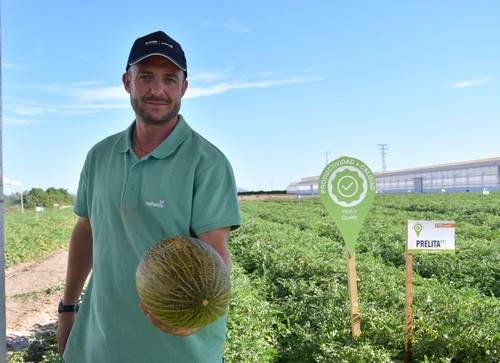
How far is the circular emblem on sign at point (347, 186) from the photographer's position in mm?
4812

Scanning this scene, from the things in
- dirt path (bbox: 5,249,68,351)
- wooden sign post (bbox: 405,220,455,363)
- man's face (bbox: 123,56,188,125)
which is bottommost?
dirt path (bbox: 5,249,68,351)

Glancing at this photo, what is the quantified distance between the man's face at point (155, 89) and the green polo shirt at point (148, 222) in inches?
4.2

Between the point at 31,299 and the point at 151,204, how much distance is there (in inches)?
270

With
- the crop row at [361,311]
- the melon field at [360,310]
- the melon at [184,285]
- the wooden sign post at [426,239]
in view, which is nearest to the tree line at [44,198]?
the melon field at [360,310]

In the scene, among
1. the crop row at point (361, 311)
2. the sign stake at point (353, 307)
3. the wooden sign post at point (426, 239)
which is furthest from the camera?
the wooden sign post at point (426, 239)

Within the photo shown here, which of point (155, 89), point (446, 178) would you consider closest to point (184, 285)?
point (155, 89)

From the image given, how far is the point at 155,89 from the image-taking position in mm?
2193

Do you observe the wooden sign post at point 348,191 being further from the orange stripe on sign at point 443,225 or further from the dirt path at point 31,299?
the dirt path at point 31,299

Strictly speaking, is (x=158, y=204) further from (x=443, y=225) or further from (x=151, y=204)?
(x=443, y=225)

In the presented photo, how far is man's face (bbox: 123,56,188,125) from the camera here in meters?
2.20

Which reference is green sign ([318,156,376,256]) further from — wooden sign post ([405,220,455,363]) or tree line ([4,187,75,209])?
tree line ([4,187,75,209])

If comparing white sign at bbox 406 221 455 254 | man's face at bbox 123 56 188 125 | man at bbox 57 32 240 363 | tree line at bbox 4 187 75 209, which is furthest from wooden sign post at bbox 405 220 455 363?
tree line at bbox 4 187 75 209

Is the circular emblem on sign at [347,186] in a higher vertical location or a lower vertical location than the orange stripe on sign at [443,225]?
higher

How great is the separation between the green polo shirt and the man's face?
0.35 feet
